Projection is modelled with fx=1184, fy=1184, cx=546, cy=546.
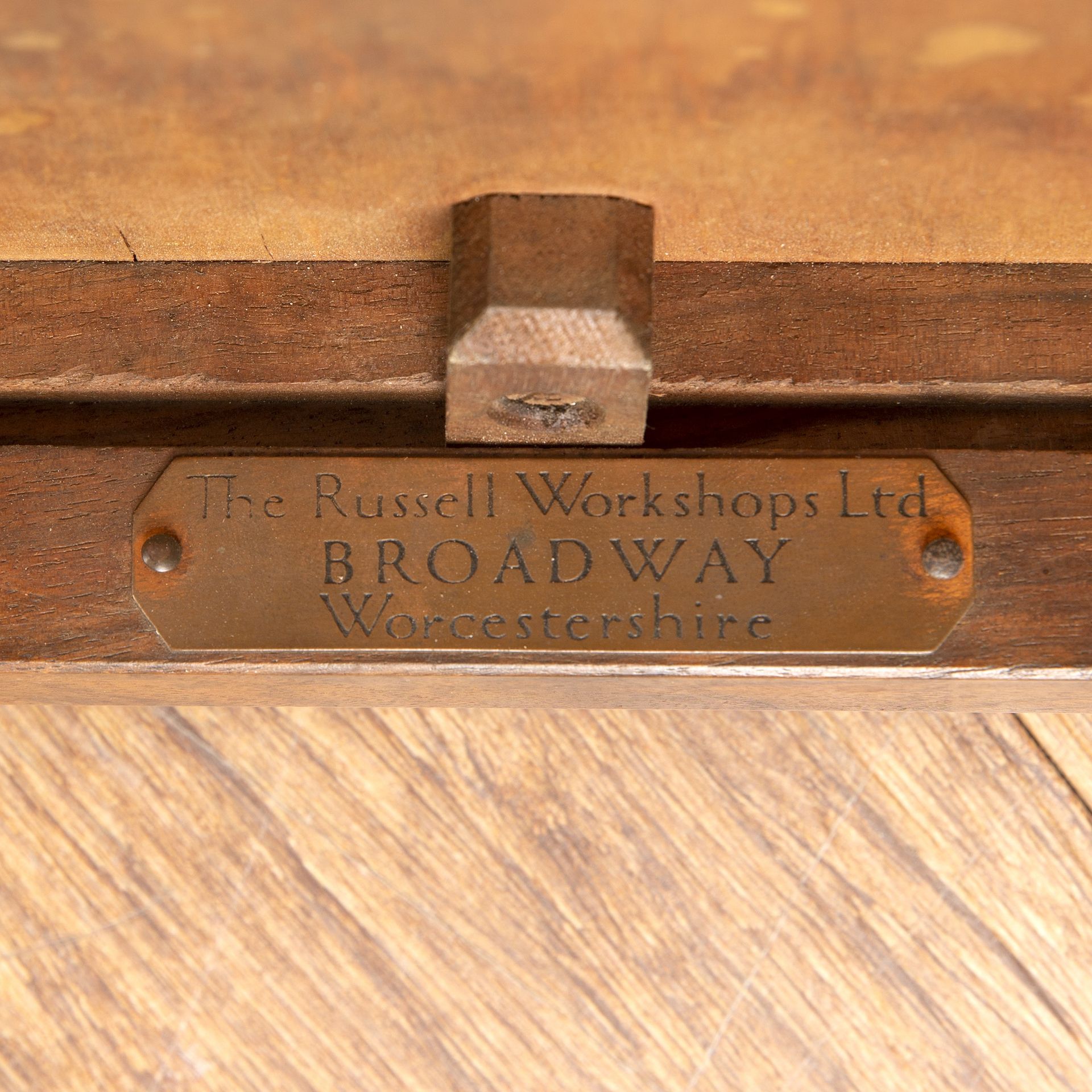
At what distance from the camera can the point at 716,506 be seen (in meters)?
0.82

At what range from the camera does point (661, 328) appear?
824 mm

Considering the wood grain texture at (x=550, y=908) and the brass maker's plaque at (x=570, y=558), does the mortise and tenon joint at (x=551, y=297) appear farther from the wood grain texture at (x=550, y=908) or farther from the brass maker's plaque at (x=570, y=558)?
the wood grain texture at (x=550, y=908)

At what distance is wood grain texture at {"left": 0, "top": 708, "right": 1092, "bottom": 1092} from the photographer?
3.49 feet

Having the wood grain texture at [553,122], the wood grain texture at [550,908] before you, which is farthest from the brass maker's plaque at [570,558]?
the wood grain texture at [550,908]

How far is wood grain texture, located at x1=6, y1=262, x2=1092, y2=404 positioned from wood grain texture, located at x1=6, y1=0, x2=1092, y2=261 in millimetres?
24

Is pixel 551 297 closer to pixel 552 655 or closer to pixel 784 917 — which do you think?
pixel 552 655

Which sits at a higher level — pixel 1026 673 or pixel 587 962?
pixel 1026 673

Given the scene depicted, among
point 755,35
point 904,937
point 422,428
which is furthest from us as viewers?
point 904,937

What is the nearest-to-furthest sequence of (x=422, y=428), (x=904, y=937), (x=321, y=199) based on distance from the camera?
(x=321, y=199), (x=422, y=428), (x=904, y=937)

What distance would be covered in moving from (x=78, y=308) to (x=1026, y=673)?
2.33 feet

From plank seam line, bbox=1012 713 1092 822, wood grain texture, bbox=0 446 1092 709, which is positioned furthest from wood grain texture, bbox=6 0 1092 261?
plank seam line, bbox=1012 713 1092 822

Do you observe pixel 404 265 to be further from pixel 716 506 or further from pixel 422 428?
pixel 716 506

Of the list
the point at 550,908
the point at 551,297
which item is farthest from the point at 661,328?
the point at 550,908

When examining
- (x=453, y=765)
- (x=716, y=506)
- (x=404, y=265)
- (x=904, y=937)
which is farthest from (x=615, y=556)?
(x=904, y=937)
